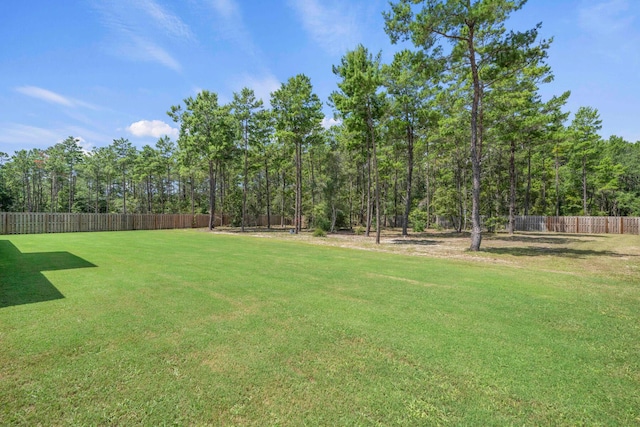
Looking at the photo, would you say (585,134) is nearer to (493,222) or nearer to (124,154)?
(493,222)

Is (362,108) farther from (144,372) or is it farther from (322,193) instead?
(144,372)

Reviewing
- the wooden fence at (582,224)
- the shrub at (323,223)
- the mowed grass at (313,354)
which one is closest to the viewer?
the mowed grass at (313,354)

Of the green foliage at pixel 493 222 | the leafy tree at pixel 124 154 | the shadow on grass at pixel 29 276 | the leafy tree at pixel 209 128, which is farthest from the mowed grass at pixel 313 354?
the leafy tree at pixel 124 154

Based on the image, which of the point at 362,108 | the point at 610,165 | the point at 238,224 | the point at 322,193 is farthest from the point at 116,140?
the point at 610,165

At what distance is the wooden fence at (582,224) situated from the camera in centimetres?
2364

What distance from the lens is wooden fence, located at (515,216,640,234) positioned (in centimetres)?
2364

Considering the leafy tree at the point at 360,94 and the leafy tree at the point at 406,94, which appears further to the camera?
the leafy tree at the point at 406,94

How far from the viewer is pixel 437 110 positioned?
19.2 m

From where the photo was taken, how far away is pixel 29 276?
19.5 feet

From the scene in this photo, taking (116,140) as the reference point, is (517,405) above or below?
below

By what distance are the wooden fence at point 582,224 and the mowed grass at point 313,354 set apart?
978 inches

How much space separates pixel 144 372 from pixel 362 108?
15.4 meters

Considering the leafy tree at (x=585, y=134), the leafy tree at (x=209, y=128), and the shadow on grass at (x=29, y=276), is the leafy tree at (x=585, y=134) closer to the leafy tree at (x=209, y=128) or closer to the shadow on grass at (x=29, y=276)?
the leafy tree at (x=209, y=128)

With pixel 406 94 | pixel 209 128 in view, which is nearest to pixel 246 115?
pixel 209 128
